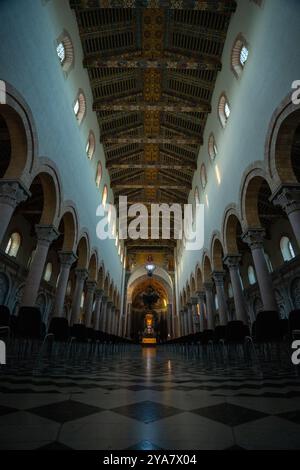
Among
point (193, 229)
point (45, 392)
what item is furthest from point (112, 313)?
point (45, 392)

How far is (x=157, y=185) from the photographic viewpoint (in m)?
20.5

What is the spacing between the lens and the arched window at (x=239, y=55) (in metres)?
9.92

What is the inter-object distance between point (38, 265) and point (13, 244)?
8.60 meters

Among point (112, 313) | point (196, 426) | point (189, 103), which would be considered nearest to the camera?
point (196, 426)

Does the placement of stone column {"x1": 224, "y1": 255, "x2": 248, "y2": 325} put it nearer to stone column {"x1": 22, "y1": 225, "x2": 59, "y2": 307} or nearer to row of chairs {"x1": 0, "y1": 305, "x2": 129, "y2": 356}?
row of chairs {"x1": 0, "y1": 305, "x2": 129, "y2": 356}

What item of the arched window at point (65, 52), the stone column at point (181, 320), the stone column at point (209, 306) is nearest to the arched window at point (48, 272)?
the stone column at point (209, 306)

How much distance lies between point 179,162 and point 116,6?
10.6m

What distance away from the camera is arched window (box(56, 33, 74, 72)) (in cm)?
984

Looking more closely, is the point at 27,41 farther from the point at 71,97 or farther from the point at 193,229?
the point at 193,229

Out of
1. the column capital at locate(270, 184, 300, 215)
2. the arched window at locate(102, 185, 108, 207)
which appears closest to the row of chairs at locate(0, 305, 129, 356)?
the column capital at locate(270, 184, 300, 215)

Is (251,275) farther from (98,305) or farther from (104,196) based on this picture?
(104,196)

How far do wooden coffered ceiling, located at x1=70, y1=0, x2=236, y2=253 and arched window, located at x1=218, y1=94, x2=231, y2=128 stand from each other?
4.23 ft

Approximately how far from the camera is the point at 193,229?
779 inches

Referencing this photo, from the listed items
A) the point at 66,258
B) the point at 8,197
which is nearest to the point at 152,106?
the point at 66,258
